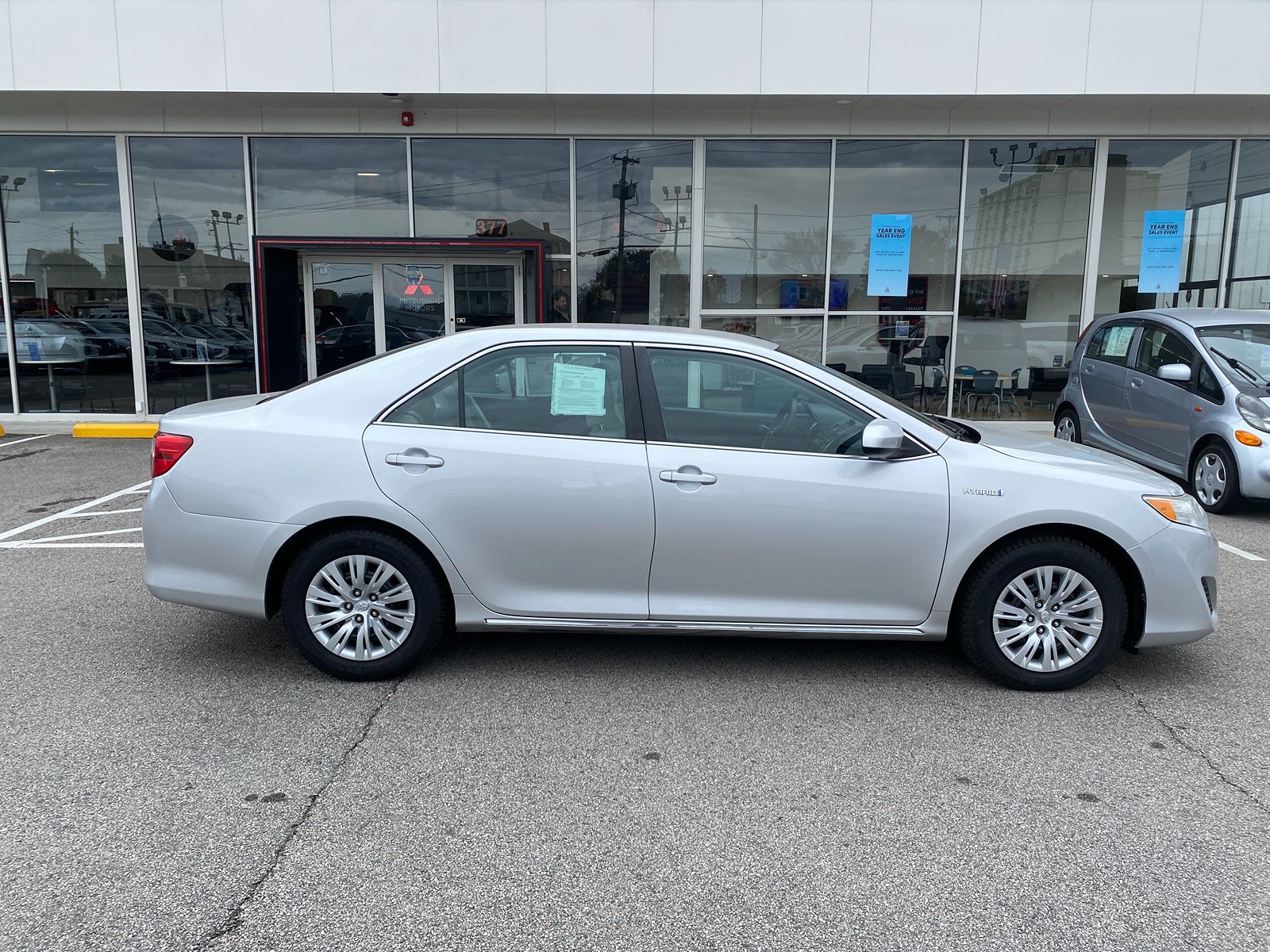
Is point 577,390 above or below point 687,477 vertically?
above

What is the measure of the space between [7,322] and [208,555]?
10.7 meters

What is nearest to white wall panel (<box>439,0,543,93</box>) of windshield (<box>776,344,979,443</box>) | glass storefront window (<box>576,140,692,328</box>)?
glass storefront window (<box>576,140,692,328</box>)

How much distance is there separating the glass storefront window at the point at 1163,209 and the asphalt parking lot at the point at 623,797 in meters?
8.48

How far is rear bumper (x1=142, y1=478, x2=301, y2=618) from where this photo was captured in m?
4.11

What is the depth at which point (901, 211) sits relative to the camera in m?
11.9

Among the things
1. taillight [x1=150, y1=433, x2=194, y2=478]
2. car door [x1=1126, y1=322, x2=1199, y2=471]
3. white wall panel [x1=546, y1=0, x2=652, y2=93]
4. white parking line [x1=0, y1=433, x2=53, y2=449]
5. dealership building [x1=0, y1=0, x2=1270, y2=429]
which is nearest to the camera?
taillight [x1=150, y1=433, x2=194, y2=478]

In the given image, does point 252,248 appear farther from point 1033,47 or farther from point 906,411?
point 906,411

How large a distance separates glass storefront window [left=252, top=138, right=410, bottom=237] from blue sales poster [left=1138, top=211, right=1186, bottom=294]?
31.5ft

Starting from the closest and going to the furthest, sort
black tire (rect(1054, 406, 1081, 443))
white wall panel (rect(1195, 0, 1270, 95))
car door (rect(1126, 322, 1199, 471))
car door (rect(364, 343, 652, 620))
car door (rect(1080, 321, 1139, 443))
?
1. car door (rect(364, 343, 652, 620))
2. car door (rect(1126, 322, 1199, 471))
3. car door (rect(1080, 321, 1139, 443))
4. black tire (rect(1054, 406, 1081, 443))
5. white wall panel (rect(1195, 0, 1270, 95))

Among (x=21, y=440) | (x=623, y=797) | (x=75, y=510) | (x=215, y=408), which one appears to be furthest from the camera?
(x=21, y=440)

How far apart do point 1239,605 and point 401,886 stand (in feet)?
16.6

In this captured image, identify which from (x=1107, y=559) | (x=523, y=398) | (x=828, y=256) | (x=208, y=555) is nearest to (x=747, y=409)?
(x=523, y=398)

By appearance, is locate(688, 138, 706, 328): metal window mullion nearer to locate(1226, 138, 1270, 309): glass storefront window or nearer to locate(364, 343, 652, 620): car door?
locate(1226, 138, 1270, 309): glass storefront window

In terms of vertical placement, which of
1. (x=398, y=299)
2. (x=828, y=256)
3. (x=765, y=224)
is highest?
(x=765, y=224)
